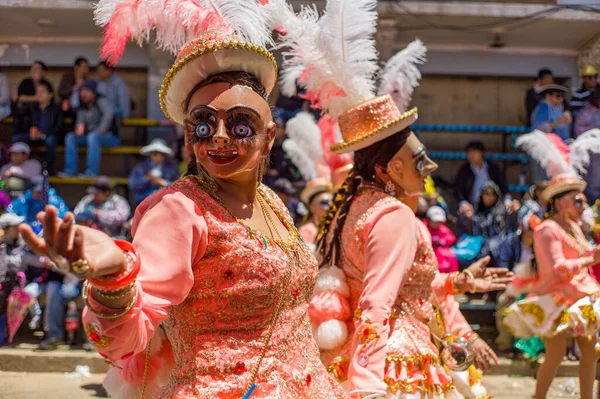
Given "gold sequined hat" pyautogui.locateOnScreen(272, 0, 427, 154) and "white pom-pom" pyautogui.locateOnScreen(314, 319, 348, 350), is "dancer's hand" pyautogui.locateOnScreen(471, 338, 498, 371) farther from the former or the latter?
"gold sequined hat" pyautogui.locateOnScreen(272, 0, 427, 154)

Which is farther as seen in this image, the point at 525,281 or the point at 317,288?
the point at 525,281

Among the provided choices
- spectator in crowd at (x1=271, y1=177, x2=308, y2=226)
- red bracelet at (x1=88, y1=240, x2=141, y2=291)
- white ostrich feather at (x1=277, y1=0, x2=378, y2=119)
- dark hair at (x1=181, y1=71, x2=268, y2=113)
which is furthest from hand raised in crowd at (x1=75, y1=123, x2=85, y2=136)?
red bracelet at (x1=88, y1=240, x2=141, y2=291)

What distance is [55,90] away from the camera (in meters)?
12.0

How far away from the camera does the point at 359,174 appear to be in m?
3.97

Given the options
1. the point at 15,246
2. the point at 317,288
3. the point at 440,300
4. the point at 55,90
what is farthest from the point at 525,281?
the point at 55,90

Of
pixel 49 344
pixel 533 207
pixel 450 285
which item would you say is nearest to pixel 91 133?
pixel 49 344

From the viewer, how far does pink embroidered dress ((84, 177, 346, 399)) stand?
214 centimetres

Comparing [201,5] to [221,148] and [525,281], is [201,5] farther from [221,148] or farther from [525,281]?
[525,281]

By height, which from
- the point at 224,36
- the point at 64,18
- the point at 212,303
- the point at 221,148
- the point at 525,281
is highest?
the point at 64,18

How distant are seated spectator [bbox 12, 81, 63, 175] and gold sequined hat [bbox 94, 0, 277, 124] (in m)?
8.70

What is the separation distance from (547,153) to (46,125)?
23.5ft

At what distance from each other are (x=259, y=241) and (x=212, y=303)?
24 cm

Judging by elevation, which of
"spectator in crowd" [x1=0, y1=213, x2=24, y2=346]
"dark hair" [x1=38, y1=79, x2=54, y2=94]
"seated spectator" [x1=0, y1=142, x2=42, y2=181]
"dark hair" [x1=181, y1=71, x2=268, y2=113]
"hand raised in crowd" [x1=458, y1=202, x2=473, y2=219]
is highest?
"dark hair" [x1=38, y1=79, x2=54, y2=94]

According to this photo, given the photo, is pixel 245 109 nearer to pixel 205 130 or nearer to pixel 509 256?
pixel 205 130
